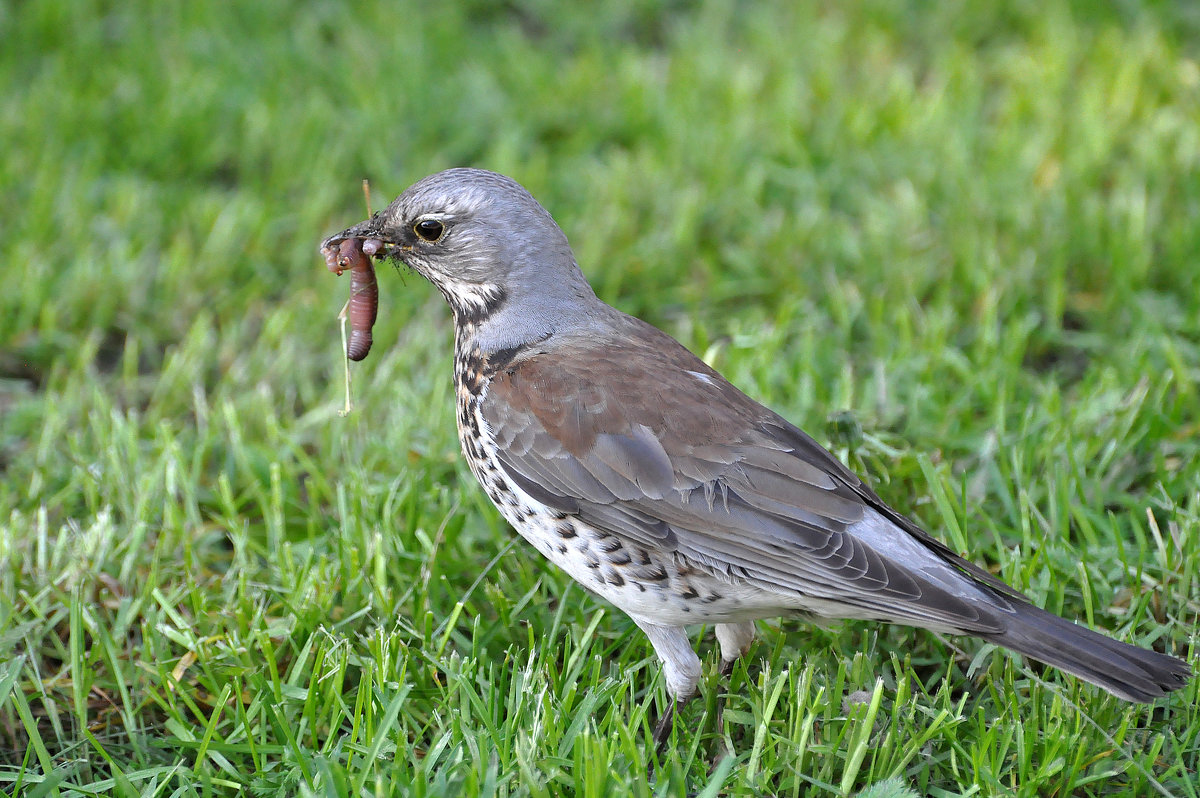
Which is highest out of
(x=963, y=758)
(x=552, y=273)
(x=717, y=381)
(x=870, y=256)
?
(x=552, y=273)

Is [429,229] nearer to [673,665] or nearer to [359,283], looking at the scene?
[359,283]

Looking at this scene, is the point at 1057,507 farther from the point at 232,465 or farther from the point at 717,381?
the point at 232,465

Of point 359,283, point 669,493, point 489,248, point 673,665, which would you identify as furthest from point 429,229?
point 673,665

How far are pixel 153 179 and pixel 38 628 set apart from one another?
10.8ft

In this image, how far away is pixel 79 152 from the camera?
6.09 m

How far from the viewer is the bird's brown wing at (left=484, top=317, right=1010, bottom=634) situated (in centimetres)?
287

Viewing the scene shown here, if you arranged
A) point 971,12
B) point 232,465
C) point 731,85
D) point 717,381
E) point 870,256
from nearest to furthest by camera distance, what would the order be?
point 717,381 < point 232,465 < point 870,256 < point 731,85 < point 971,12

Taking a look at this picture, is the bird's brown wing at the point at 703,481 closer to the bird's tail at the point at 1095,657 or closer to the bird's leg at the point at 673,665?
the bird's tail at the point at 1095,657

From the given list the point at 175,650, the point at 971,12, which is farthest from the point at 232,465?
the point at 971,12

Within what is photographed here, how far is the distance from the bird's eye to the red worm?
6.0 inches

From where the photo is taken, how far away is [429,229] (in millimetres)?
3469

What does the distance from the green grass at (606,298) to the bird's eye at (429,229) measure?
34.3 inches

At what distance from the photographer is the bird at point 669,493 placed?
2840mm

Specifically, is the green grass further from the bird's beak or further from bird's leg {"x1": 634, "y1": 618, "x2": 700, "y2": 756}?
the bird's beak
